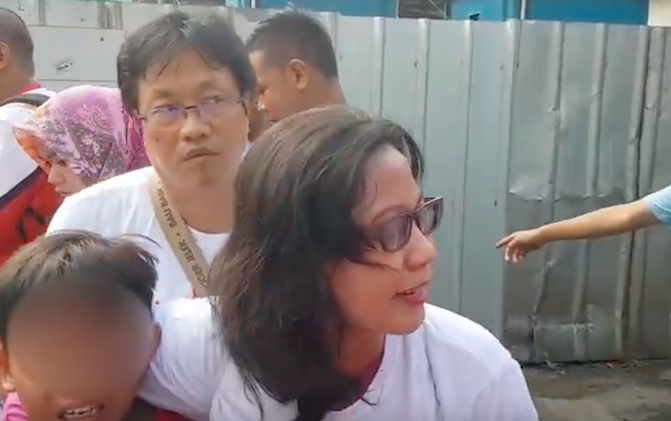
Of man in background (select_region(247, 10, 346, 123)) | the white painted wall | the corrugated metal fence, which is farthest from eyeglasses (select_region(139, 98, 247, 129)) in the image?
the white painted wall

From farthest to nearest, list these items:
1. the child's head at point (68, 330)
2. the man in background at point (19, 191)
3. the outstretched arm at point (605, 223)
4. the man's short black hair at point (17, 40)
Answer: the man's short black hair at point (17, 40), the outstretched arm at point (605, 223), the man in background at point (19, 191), the child's head at point (68, 330)

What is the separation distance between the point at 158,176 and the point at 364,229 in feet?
2.30

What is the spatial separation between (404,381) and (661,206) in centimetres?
188

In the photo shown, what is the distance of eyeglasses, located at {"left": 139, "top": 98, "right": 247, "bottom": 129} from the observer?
4.99 ft

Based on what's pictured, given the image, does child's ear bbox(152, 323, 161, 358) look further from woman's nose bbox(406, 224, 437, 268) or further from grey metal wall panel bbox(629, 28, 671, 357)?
grey metal wall panel bbox(629, 28, 671, 357)

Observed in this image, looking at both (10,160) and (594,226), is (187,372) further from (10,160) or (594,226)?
(594,226)

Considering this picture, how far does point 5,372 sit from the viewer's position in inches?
41.1

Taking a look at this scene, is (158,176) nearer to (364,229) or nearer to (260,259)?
(260,259)

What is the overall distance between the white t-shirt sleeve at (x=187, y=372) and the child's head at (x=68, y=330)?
0.08 metres

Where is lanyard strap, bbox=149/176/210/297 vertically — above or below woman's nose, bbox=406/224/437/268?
below

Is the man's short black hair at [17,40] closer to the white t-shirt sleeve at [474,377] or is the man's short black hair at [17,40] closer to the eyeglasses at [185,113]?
the eyeglasses at [185,113]

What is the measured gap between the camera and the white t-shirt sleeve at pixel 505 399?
3.50 ft

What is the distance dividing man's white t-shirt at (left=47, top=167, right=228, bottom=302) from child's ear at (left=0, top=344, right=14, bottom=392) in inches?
Answer: 15.7

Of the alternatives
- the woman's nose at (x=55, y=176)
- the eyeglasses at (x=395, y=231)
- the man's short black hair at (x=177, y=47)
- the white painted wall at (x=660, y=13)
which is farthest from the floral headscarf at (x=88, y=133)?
the white painted wall at (x=660, y=13)
